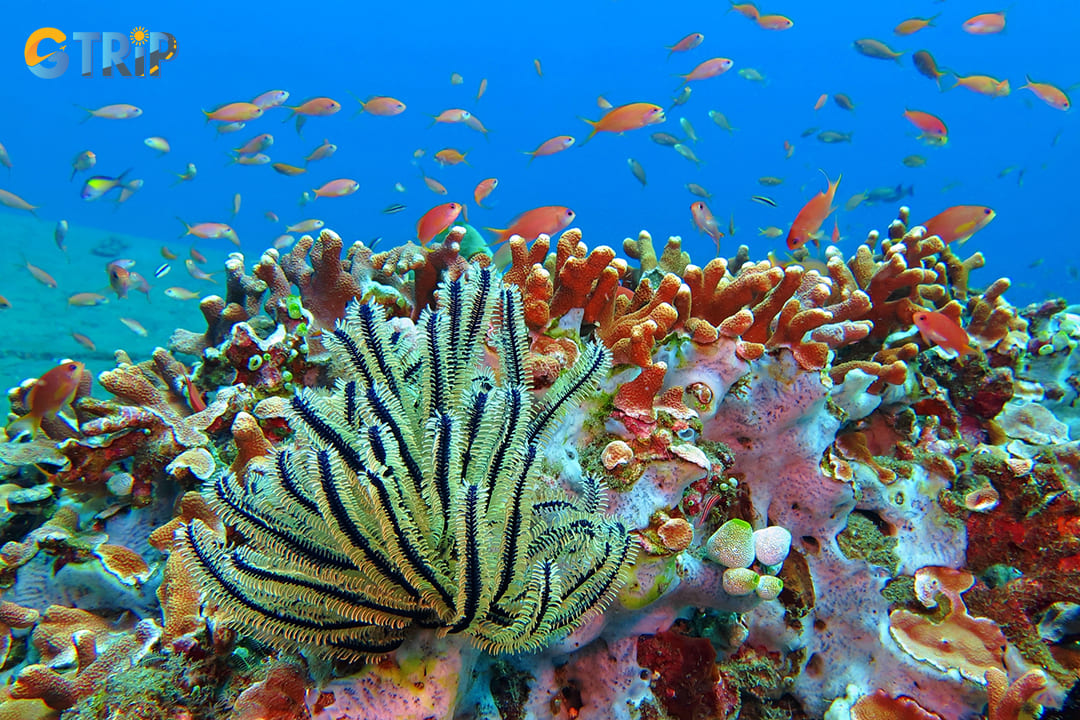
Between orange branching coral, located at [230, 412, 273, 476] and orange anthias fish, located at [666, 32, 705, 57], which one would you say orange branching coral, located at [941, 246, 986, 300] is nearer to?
orange branching coral, located at [230, 412, 273, 476]

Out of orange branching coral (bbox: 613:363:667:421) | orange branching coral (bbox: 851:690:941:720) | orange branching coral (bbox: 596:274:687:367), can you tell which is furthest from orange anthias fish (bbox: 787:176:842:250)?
orange branching coral (bbox: 851:690:941:720)

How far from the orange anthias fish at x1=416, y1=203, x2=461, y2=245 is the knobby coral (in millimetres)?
3250

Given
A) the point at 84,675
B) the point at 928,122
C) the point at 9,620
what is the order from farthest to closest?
the point at 928,122 < the point at 9,620 < the point at 84,675

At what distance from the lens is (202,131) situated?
10481cm

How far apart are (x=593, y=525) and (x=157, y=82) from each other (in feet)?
482

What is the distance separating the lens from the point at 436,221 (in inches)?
193

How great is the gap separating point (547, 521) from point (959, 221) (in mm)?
4985

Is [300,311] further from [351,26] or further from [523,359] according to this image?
[351,26]

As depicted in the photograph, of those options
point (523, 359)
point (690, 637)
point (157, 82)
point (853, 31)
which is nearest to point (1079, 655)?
point (690, 637)

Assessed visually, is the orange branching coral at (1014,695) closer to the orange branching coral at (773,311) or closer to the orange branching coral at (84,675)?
the orange branching coral at (773,311)

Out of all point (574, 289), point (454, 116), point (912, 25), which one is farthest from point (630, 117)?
point (912, 25)

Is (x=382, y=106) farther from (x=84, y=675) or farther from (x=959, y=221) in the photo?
(x=84, y=675)

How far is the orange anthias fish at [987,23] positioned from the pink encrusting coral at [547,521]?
27.7 feet

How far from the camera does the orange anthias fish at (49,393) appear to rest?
2.78 metres
